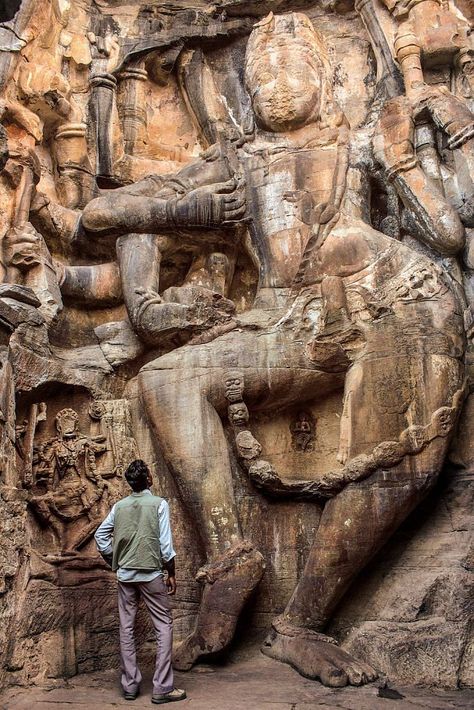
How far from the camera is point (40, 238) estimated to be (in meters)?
7.54

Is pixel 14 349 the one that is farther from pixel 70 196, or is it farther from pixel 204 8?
pixel 204 8

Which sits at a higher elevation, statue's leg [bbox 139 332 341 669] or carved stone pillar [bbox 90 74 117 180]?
carved stone pillar [bbox 90 74 117 180]

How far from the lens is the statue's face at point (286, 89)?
812cm

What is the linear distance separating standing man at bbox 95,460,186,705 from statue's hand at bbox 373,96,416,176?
3951mm

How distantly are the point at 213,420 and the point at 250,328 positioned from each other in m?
0.87

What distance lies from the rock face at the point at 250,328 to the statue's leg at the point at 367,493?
0.02m

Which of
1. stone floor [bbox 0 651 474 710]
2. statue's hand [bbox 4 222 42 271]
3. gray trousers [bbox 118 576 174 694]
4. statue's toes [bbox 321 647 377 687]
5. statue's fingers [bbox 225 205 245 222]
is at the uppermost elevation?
statue's fingers [bbox 225 205 245 222]

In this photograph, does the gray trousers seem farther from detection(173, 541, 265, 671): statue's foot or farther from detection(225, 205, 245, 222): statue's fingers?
detection(225, 205, 245, 222): statue's fingers

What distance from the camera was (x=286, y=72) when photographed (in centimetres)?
820

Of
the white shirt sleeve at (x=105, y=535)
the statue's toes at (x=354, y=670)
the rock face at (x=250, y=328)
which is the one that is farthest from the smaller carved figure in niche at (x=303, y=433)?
the white shirt sleeve at (x=105, y=535)

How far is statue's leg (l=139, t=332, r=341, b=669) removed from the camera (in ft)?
21.5

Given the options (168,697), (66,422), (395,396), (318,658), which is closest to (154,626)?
(168,697)

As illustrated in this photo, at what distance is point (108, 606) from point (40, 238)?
10.5 feet

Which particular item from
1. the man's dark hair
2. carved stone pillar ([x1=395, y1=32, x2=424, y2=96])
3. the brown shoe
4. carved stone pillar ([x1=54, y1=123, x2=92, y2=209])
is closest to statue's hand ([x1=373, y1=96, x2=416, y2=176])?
carved stone pillar ([x1=395, y1=32, x2=424, y2=96])
